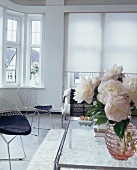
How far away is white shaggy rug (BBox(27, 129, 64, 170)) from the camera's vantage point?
2584 millimetres

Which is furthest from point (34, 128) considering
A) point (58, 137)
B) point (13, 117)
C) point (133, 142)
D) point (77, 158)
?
point (133, 142)

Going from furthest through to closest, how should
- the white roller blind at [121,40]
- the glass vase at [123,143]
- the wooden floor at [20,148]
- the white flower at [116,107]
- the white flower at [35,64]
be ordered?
→ the white flower at [35,64], the white roller blind at [121,40], the wooden floor at [20,148], the glass vase at [123,143], the white flower at [116,107]

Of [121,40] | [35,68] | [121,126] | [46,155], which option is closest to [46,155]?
[46,155]

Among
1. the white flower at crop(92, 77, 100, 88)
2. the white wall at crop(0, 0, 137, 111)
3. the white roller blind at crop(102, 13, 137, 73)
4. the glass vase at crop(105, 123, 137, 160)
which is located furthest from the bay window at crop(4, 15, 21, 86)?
the white flower at crop(92, 77, 100, 88)

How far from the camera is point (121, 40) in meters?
6.11

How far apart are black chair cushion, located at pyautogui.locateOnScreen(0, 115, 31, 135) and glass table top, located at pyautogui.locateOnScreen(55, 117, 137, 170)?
0.48m

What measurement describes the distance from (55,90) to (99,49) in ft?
5.14

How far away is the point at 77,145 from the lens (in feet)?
7.67

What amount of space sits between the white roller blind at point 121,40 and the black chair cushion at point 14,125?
3.73 m

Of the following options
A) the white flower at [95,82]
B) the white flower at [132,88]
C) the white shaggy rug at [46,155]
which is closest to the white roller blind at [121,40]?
the white shaggy rug at [46,155]

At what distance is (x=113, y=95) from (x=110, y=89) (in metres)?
0.04

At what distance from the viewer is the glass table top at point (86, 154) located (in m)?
1.68

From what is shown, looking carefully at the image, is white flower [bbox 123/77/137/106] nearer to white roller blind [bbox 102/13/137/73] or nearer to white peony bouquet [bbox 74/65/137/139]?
white peony bouquet [bbox 74/65/137/139]

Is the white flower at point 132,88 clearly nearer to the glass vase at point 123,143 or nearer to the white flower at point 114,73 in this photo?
the white flower at point 114,73
